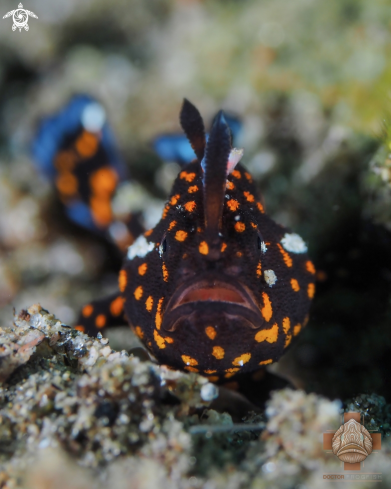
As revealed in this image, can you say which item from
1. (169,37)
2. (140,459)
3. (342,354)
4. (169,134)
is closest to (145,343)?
(140,459)

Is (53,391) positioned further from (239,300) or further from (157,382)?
(239,300)

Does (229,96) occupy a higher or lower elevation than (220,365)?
higher

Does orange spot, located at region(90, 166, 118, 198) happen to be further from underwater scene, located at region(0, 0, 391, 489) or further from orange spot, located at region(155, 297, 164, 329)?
orange spot, located at region(155, 297, 164, 329)

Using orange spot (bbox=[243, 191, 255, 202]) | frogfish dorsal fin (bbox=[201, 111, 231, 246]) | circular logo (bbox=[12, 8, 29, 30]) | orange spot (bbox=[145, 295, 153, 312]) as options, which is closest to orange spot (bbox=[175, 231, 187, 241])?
frogfish dorsal fin (bbox=[201, 111, 231, 246])

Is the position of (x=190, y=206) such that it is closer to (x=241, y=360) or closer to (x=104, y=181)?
(x=241, y=360)

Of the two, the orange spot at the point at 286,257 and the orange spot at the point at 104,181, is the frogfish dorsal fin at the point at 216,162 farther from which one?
the orange spot at the point at 104,181

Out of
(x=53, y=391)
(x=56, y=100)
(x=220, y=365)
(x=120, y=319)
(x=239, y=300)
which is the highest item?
(x=56, y=100)

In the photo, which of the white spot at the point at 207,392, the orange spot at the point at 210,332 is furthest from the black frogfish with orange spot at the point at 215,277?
the white spot at the point at 207,392
